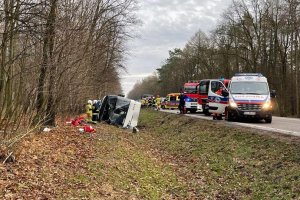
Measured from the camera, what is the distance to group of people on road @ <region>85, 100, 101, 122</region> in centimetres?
2620

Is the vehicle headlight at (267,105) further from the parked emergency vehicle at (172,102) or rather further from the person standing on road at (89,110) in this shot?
the parked emergency vehicle at (172,102)

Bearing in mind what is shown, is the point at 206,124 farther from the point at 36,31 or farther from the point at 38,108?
the point at 36,31

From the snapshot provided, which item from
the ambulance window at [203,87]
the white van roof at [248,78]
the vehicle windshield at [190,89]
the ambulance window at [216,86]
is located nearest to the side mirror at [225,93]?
the white van roof at [248,78]

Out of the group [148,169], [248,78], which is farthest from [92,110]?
[148,169]

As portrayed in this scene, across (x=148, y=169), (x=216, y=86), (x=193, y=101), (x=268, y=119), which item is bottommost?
(x=148, y=169)

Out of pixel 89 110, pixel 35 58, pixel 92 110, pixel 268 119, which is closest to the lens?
pixel 35 58

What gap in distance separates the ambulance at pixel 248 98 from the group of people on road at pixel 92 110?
8.34 m

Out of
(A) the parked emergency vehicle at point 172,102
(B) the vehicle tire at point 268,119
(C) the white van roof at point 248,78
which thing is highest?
(C) the white van roof at point 248,78

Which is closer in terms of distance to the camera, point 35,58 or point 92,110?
point 35,58

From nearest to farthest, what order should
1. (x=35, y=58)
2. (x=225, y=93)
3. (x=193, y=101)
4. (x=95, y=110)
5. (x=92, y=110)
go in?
(x=35, y=58)
(x=225, y=93)
(x=92, y=110)
(x=95, y=110)
(x=193, y=101)

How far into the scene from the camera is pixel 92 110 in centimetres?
2731

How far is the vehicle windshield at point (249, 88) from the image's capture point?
21.9m

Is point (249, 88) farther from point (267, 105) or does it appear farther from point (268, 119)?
point (268, 119)

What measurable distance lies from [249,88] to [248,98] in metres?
1.03
